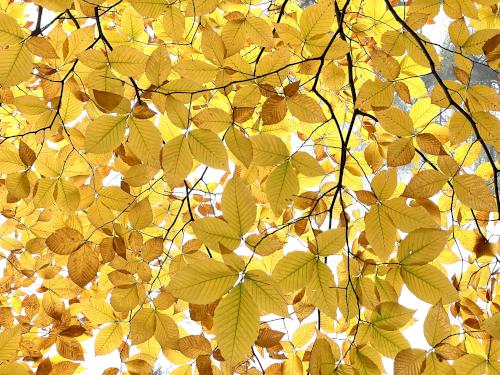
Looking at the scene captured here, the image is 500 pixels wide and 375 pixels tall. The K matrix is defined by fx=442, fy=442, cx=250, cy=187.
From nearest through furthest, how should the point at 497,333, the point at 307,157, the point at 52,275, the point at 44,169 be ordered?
the point at 497,333 < the point at 307,157 < the point at 44,169 < the point at 52,275

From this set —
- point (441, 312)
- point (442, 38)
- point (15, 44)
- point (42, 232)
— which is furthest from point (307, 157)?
point (442, 38)

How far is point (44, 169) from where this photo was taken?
43.6 inches

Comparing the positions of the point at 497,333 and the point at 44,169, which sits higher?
the point at 44,169

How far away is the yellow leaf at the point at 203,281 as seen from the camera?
616 millimetres

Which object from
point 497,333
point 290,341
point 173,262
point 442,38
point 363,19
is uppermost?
point 442,38

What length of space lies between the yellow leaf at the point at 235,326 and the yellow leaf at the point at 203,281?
0.03m

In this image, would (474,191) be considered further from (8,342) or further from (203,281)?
(8,342)

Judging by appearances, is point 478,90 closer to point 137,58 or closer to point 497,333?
point 497,333

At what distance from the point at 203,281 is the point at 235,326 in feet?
0.25

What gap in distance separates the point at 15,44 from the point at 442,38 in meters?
9.69

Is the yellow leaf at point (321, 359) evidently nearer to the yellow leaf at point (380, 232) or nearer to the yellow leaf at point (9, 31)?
the yellow leaf at point (380, 232)

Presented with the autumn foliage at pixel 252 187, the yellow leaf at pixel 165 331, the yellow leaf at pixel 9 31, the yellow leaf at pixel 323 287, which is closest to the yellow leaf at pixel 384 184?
the autumn foliage at pixel 252 187

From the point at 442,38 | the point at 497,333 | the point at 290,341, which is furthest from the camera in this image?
the point at 442,38

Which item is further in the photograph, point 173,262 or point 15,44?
point 173,262
